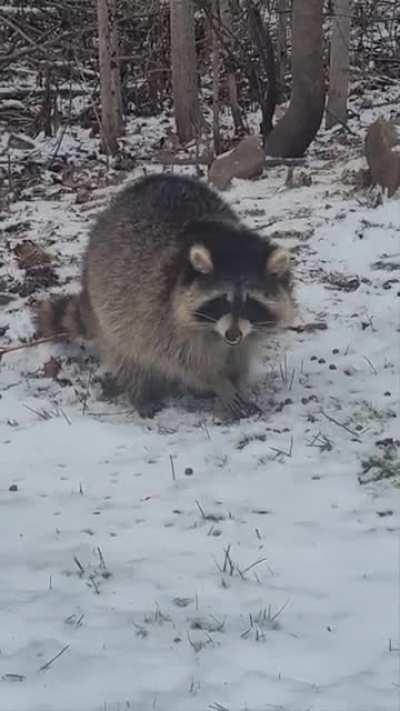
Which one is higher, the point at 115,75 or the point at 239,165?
the point at 115,75

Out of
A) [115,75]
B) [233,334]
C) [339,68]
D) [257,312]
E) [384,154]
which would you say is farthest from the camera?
[115,75]

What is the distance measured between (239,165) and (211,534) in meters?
5.86

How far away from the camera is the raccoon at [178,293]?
15.2 feet

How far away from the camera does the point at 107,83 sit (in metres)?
11.0

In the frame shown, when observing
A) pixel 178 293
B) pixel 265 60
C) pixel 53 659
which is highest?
pixel 265 60

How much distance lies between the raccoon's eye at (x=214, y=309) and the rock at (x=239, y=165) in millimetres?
4457

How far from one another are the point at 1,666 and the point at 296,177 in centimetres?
653

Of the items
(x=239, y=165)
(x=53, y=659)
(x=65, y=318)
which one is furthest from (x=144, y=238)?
(x=239, y=165)

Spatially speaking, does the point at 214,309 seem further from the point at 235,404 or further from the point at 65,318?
the point at 65,318

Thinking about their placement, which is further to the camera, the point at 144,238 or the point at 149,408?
the point at 144,238

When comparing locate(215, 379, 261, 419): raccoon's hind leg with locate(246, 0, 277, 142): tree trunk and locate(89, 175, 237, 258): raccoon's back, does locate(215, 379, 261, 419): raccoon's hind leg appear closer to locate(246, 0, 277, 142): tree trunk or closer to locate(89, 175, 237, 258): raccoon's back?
locate(89, 175, 237, 258): raccoon's back

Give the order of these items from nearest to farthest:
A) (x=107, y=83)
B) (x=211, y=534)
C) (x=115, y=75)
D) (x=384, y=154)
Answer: (x=211, y=534)
(x=384, y=154)
(x=107, y=83)
(x=115, y=75)

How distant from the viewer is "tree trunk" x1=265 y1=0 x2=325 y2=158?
385 inches

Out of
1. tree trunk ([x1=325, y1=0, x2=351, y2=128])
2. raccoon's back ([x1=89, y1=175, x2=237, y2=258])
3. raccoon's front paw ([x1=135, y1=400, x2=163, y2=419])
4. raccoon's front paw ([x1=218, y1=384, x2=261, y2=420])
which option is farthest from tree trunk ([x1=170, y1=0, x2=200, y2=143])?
raccoon's front paw ([x1=218, y1=384, x2=261, y2=420])
